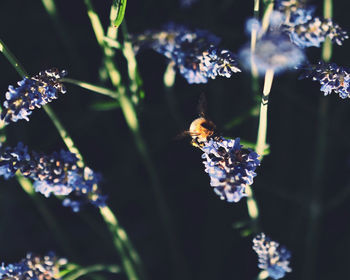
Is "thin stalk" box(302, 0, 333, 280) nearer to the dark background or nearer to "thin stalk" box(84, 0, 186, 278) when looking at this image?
the dark background

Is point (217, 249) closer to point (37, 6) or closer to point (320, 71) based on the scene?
point (320, 71)

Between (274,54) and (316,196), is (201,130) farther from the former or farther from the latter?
Answer: (316,196)

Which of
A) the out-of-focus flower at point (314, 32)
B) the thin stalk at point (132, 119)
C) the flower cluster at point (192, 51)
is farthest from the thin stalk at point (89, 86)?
the out-of-focus flower at point (314, 32)

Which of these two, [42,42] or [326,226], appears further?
[42,42]

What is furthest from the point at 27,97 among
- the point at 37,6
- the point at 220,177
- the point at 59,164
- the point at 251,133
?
the point at 37,6

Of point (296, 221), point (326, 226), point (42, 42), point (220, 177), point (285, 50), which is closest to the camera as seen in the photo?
point (285, 50)

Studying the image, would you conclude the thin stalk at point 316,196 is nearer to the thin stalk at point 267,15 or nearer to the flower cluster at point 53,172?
the thin stalk at point 267,15
